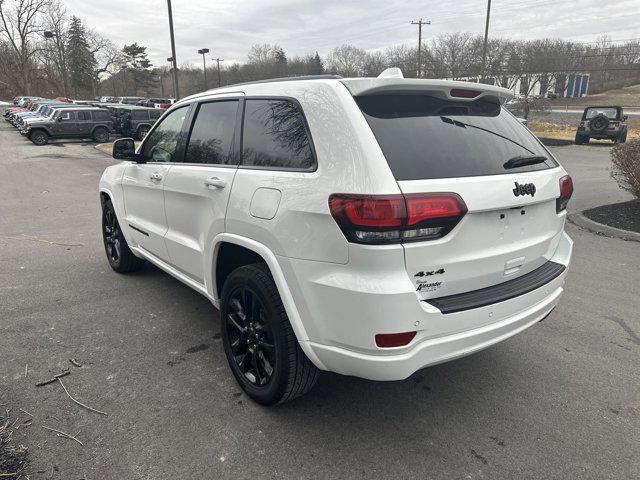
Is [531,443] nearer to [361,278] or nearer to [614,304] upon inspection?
[361,278]

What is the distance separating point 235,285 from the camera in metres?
2.76

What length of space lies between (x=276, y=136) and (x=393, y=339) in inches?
51.1

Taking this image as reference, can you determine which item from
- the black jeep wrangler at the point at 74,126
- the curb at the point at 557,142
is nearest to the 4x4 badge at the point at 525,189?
the curb at the point at 557,142

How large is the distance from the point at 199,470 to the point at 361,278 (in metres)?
1.26

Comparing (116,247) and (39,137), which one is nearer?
(116,247)

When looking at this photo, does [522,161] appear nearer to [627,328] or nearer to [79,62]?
[627,328]

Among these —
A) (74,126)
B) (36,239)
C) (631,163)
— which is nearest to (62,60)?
(74,126)

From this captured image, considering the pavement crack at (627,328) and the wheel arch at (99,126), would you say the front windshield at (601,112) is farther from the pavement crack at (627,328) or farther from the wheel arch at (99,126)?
the wheel arch at (99,126)

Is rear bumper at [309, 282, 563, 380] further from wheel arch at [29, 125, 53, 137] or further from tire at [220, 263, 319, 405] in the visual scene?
wheel arch at [29, 125, 53, 137]

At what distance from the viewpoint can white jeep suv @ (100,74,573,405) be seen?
2.08 metres

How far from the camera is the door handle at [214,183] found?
9.31ft

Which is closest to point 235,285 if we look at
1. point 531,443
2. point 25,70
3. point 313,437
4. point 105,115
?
point 313,437

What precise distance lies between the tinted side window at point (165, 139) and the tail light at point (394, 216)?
207cm

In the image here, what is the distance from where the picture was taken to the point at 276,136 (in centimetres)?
263
